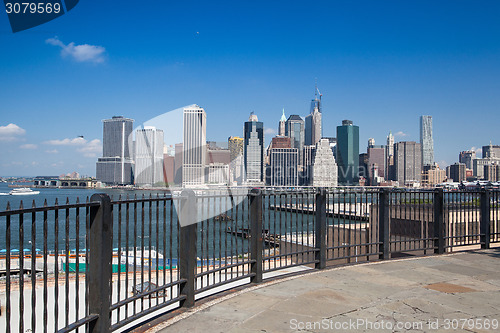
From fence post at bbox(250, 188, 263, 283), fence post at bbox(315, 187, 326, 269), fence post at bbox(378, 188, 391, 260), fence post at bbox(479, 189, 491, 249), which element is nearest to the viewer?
fence post at bbox(250, 188, 263, 283)

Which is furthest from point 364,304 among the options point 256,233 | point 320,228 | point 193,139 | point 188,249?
point 193,139

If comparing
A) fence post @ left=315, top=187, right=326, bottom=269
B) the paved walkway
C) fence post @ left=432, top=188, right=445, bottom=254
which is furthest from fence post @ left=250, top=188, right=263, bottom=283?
fence post @ left=432, top=188, right=445, bottom=254

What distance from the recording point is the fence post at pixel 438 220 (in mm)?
9312

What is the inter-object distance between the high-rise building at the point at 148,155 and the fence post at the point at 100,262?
919mm

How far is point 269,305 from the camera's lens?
5.36 meters

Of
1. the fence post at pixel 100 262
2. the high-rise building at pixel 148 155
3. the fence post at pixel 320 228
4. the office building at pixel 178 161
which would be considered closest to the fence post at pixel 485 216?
the fence post at pixel 320 228

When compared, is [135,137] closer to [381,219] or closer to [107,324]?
[107,324]

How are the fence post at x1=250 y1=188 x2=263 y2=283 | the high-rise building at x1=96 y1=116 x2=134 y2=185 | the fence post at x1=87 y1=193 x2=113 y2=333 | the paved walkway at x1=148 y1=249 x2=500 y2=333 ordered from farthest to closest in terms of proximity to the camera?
1. the fence post at x1=250 y1=188 x2=263 y2=283
2. the high-rise building at x1=96 y1=116 x2=134 y2=185
3. the paved walkway at x1=148 y1=249 x2=500 y2=333
4. the fence post at x1=87 y1=193 x2=113 y2=333

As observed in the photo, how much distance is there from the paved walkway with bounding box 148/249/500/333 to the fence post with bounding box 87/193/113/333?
0.75 metres

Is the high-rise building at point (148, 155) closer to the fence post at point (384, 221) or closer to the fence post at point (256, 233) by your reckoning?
the fence post at point (256, 233)

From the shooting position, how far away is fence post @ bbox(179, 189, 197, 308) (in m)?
5.29

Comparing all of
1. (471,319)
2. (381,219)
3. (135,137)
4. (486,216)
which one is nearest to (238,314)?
(135,137)

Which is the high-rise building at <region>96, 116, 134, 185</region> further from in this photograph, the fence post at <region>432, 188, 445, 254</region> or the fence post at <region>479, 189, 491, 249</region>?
the fence post at <region>479, 189, 491, 249</region>

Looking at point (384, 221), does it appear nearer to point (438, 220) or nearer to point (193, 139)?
point (438, 220)
